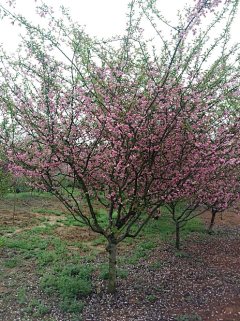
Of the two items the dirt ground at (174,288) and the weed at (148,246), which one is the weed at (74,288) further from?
the weed at (148,246)

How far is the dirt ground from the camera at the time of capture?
538cm

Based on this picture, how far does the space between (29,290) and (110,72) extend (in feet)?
19.5

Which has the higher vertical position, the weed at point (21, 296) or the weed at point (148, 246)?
the weed at point (148, 246)

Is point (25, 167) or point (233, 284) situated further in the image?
point (233, 284)

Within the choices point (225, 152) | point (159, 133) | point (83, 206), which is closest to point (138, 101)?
point (159, 133)

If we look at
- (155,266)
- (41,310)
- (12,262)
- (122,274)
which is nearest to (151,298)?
(122,274)

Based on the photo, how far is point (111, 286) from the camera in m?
6.27

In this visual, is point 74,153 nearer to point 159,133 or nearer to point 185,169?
point 159,133

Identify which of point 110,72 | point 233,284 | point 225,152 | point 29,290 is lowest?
point 29,290

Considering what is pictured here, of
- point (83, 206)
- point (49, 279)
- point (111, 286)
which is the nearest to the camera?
point (111, 286)

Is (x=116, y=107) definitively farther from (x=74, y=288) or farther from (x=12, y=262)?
(x=12, y=262)

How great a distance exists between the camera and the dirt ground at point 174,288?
5.38 metres

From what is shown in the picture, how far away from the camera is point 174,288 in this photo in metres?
6.57

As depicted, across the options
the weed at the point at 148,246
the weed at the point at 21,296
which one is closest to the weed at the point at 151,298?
the weed at the point at 21,296
